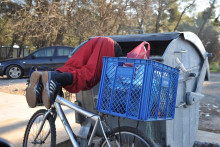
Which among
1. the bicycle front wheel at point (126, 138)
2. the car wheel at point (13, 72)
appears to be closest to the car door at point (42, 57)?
the car wheel at point (13, 72)

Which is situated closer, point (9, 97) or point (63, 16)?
point (9, 97)

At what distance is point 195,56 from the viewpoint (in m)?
3.49

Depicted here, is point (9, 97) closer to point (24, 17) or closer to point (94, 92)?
point (94, 92)

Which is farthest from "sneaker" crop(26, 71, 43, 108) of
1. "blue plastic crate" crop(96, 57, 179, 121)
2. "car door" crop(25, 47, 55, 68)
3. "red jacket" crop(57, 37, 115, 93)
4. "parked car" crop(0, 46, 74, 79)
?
"car door" crop(25, 47, 55, 68)

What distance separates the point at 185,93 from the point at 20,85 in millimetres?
7490

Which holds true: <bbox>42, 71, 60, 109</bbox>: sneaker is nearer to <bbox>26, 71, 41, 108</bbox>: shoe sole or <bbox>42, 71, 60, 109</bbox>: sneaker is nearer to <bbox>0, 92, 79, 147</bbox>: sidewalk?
<bbox>26, 71, 41, 108</bbox>: shoe sole

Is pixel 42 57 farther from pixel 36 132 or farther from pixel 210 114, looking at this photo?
pixel 36 132

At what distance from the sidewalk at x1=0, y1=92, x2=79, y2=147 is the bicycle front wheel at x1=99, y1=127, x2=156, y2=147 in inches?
56.3

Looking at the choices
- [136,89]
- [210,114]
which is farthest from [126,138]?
[210,114]

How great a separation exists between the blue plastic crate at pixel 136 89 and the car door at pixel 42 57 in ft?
30.2

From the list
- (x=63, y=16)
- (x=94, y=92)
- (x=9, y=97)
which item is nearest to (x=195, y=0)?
(x=63, y=16)

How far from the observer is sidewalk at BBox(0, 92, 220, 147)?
11.9 feet

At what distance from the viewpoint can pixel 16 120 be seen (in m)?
4.44

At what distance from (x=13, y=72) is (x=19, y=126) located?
7778mm
